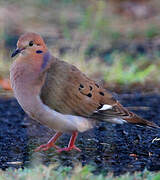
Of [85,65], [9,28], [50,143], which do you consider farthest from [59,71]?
[9,28]

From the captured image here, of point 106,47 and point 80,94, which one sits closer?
point 80,94

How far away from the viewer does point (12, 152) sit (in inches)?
169

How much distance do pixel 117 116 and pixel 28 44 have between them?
3.41 feet

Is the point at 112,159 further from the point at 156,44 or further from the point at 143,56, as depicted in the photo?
the point at 156,44

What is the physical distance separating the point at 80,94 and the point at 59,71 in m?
0.28

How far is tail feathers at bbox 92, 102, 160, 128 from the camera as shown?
4.26 metres

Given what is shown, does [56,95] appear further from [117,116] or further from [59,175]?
A: [59,175]

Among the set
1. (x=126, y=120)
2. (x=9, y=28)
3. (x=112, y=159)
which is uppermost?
(x=9, y=28)

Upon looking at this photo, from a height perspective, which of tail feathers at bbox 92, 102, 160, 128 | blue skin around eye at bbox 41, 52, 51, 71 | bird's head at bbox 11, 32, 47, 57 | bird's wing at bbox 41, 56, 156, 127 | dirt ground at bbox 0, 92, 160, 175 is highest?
bird's head at bbox 11, 32, 47, 57

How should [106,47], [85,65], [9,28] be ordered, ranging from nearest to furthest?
[85,65] → [106,47] → [9,28]

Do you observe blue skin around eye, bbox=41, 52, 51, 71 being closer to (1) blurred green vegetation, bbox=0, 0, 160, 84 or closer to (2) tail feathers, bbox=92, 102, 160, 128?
(2) tail feathers, bbox=92, 102, 160, 128

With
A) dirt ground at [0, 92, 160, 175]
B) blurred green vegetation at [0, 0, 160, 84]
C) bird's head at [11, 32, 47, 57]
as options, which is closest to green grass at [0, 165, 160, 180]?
dirt ground at [0, 92, 160, 175]

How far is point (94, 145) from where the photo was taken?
453cm

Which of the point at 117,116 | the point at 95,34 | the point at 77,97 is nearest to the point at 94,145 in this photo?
the point at 117,116
